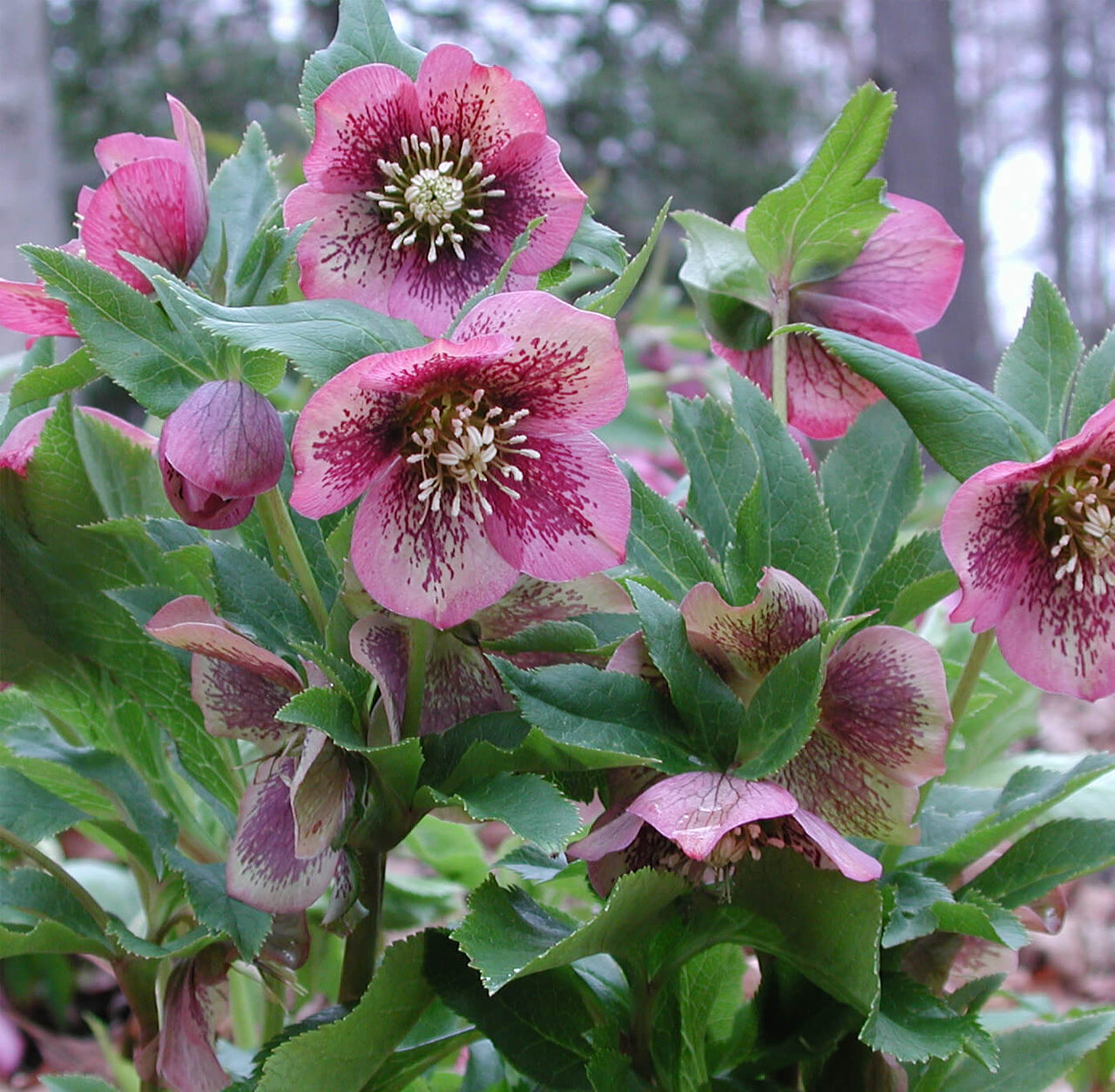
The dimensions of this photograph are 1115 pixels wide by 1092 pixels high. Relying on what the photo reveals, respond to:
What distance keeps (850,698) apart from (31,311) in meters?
0.39

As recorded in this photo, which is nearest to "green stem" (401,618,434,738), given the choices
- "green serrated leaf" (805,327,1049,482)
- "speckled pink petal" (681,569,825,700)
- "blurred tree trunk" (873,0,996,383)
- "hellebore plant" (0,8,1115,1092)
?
"hellebore plant" (0,8,1115,1092)

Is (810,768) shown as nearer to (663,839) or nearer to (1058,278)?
(663,839)

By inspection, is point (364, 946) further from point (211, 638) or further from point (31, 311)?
point (31, 311)

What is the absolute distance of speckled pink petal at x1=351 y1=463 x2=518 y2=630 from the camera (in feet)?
1.52

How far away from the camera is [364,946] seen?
1.89 feet

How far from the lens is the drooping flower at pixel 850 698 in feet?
1.55

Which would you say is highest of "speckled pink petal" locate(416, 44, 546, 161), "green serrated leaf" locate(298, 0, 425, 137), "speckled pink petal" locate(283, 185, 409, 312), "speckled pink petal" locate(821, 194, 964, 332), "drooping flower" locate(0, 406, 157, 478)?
"green serrated leaf" locate(298, 0, 425, 137)

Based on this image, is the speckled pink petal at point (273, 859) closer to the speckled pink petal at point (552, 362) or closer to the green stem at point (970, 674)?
the speckled pink petal at point (552, 362)

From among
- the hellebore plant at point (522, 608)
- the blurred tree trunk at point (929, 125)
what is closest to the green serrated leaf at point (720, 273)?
the hellebore plant at point (522, 608)

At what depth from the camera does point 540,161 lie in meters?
0.54

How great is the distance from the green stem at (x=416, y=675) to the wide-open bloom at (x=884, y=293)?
26 cm

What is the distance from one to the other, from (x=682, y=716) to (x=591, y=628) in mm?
63

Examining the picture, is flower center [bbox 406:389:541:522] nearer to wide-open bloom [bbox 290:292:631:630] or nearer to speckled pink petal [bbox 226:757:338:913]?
wide-open bloom [bbox 290:292:631:630]

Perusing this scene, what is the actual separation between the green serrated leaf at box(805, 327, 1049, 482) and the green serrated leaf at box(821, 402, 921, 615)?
0.24 feet
